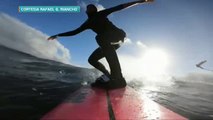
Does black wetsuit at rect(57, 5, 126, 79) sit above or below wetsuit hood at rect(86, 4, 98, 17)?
below

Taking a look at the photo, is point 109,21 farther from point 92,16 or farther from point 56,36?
point 56,36

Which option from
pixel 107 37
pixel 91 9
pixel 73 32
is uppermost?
pixel 91 9

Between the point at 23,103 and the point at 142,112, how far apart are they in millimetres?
3419

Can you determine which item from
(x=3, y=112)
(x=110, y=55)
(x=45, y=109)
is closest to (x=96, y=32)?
(x=110, y=55)

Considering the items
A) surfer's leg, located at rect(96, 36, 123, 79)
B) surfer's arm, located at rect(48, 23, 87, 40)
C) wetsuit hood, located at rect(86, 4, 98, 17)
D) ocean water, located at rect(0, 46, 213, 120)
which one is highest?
wetsuit hood, located at rect(86, 4, 98, 17)

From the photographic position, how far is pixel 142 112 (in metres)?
2.45

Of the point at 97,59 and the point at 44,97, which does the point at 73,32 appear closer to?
the point at 97,59

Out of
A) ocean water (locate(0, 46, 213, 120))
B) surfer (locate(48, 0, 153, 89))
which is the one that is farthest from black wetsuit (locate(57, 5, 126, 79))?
ocean water (locate(0, 46, 213, 120))

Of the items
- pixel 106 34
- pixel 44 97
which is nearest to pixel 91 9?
pixel 106 34

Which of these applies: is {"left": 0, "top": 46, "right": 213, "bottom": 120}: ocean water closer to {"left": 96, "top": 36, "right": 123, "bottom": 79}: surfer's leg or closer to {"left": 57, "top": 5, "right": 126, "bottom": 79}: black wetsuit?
{"left": 96, "top": 36, "right": 123, "bottom": 79}: surfer's leg

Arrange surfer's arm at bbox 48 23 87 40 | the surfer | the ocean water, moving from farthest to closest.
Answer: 1. surfer's arm at bbox 48 23 87 40
2. the surfer
3. the ocean water

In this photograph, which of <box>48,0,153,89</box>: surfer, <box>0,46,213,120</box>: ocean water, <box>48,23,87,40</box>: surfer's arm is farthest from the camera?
<box>48,23,87,40</box>: surfer's arm

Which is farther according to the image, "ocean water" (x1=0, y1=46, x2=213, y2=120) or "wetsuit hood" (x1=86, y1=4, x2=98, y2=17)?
"wetsuit hood" (x1=86, y1=4, x2=98, y2=17)

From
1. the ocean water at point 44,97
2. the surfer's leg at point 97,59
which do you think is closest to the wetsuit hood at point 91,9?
the surfer's leg at point 97,59
